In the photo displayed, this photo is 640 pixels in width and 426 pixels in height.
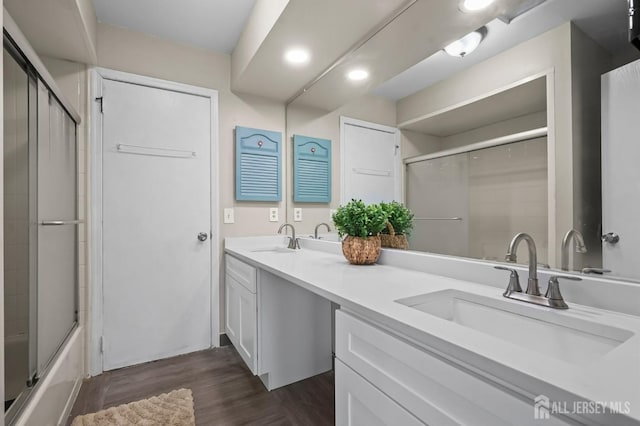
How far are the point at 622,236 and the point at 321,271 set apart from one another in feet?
3.40

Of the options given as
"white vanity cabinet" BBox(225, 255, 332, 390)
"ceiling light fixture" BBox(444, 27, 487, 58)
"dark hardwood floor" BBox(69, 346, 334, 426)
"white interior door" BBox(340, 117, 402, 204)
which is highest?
"ceiling light fixture" BBox(444, 27, 487, 58)

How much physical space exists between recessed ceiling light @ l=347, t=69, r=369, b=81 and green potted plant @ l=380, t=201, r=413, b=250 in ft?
2.69

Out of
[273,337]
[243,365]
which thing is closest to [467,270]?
[273,337]

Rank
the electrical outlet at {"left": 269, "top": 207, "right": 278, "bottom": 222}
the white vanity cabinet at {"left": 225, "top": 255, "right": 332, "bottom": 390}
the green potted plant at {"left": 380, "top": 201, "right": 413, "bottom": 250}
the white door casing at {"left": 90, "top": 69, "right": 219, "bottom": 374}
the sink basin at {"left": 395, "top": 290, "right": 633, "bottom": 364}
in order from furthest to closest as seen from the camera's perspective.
Answer: the electrical outlet at {"left": 269, "top": 207, "right": 278, "bottom": 222} < the white door casing at {"left": 90, "top": 69, "right": 219, "bottom": 374} < the white vanity cabinet at {"left": 225, "top": 255, "right": 332, "bottom": 390} < the green potted plant at {"left": 380, "top": 201, "right": 413, "bottom": 250} < the sink basin at {"left": 395, "top": 290, "right": 633, "bottom": 364}

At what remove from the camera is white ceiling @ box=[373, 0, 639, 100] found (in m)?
0.82

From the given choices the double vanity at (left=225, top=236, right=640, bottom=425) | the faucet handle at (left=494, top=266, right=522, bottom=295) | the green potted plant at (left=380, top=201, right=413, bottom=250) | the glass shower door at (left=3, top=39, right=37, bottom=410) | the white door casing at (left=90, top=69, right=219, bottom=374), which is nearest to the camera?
the double vanity at (left=225, top=236, right=640, bottom=425)

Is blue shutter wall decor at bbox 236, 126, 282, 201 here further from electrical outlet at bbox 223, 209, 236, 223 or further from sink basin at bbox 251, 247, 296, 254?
sink basin at bbox 251, 247, 296, 254

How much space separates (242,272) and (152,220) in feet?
2.64

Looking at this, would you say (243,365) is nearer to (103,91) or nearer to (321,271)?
(321,271)

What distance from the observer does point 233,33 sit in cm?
217

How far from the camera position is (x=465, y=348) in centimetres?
59

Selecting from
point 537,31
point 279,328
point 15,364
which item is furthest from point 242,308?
point 537,31

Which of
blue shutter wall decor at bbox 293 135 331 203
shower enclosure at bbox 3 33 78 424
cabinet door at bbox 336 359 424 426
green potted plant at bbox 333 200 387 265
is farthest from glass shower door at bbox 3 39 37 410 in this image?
blue shutter wall decor at bbox 293 135 331 203

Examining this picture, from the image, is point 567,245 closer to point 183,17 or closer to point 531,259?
point 531,259
